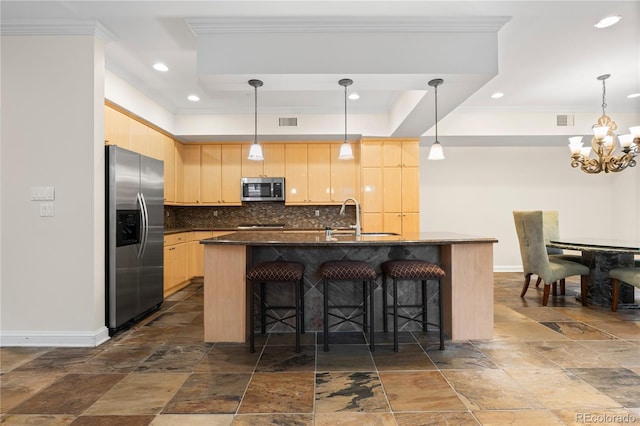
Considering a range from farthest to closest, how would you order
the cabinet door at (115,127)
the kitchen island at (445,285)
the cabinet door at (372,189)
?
the cabinet door at (372,189), the cabinet door at (115,127), the kitchen island at (445,285)

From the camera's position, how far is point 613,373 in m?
2.40

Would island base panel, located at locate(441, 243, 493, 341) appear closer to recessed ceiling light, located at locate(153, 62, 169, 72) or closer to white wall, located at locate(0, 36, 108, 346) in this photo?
white wall, located at locate(0, 36, 108, 346)

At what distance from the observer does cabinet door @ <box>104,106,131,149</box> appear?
394 cm

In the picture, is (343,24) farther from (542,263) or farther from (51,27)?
(542,263)

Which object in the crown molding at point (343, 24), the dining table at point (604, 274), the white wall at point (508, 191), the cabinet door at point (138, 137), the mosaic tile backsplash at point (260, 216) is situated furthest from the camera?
the white wall at point (508, 191)

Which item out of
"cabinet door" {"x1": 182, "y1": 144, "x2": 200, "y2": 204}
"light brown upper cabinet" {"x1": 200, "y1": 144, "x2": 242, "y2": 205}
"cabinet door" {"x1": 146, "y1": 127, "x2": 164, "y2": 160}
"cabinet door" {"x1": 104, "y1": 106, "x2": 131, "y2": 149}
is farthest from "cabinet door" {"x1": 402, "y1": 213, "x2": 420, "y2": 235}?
"cabinet door" {"x1": 104, "y1": 106, "x2": 131, "y2": 149}

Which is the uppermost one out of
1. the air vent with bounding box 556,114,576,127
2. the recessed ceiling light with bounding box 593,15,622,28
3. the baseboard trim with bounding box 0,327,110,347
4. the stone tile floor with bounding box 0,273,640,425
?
the recessed ceiling light with bounding box 593,15,622,28

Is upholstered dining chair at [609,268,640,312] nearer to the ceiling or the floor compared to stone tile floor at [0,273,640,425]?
nearer to the ceiling

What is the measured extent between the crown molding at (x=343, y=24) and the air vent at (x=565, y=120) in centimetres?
346

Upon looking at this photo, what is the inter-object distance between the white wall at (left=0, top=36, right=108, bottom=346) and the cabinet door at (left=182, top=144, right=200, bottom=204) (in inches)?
120

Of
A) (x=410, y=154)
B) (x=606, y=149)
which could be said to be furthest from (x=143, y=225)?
(x=606, y=149)

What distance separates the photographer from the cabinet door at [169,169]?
5.35m

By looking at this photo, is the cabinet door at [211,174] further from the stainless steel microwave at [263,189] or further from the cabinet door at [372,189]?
the cabinet door at [372,189]

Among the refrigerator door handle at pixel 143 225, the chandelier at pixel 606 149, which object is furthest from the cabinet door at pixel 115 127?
the chandelier at pixel 606 149
